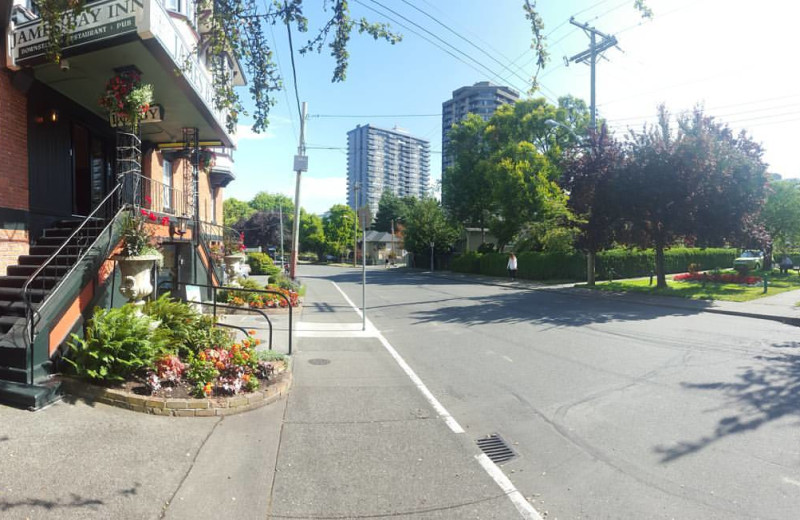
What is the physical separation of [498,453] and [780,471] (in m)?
2.39

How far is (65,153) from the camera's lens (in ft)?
A: 28.1

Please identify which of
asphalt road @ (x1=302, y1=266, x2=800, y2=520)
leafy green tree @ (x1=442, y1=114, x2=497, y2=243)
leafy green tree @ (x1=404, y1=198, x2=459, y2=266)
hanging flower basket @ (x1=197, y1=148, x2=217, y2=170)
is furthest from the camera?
leafy green tree @ (x1=404, y1=198, x2=459, y2=266)

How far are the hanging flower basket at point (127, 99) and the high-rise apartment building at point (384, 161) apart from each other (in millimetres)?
18747

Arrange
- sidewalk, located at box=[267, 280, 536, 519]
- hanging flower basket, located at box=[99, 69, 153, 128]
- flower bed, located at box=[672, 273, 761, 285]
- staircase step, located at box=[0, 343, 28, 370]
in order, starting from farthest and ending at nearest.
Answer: flower bed, located at box=[672, 273, 761, 285] → hanging flower basket, located at box=[99, 69, 153, 128] → staircase step, located at box=[0, 343, 28, 370] → sidewalk, located at box=[267, 280, 536, 519]

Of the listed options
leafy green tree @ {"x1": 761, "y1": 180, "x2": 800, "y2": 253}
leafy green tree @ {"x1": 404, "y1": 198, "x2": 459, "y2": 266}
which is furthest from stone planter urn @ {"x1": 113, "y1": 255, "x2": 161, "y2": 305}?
leafy green tree @ {"x1": 404, "y1": 198, "x2": 459, "y2": 266}

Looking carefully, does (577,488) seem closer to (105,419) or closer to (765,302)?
(105,419)

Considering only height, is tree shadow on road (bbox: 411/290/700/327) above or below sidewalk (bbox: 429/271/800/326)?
below

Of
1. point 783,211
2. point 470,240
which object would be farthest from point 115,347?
point 470,240

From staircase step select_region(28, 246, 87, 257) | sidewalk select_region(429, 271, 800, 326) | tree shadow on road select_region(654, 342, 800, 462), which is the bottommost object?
tree shadow on road select_region(654, 342, 800, 462)

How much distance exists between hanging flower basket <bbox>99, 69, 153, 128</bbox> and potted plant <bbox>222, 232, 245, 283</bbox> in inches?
257

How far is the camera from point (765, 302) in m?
14.8

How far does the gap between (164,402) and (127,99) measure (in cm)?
545

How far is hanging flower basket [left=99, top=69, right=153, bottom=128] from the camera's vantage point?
24.2ft

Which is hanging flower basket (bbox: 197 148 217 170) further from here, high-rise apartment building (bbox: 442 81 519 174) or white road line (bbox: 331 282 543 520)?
high-rise apartment building (bbox: 442 81 519 174)
